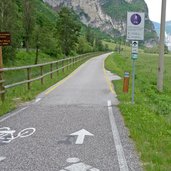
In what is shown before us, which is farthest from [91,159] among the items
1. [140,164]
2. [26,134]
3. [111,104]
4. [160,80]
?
[160,80]

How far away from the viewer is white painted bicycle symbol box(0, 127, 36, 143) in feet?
24.7

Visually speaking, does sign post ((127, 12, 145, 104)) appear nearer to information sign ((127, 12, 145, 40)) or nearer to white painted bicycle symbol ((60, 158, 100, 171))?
information sign ((127, 12, 145, 40))

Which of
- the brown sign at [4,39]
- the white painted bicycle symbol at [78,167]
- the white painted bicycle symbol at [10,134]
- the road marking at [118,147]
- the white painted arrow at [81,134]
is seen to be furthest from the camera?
the brown sign at [4,39]

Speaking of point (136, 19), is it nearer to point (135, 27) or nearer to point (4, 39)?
point (135, 27)

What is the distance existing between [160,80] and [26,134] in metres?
11.9

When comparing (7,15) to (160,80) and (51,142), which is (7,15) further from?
(51,142)

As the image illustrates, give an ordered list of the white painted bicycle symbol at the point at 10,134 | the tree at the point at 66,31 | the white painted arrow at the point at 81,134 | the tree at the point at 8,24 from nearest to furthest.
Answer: the white painted arrow at the point at 81,134 < the white painted bicycle symbol at the point at 10,134 < the tree at the point at 8,24 < the tree at the point at 66,31

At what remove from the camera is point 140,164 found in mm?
5832

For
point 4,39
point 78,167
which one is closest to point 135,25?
point 4,39

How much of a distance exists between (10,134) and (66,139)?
4.23 feet

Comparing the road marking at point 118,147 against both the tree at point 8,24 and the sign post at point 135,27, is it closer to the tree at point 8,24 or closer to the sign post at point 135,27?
the sign post at point 135,27

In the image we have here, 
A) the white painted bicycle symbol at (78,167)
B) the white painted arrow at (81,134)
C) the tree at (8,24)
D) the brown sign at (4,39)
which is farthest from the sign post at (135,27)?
the tree at (8,24)

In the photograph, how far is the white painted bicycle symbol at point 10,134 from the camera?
24.7 ft

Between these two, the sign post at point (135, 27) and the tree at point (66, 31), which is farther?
the tree at point (66, 31)
